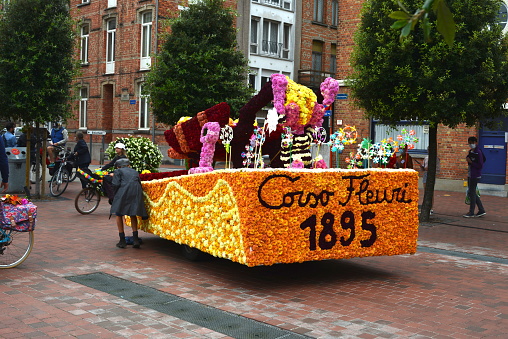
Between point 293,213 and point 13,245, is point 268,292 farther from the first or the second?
point 13,245

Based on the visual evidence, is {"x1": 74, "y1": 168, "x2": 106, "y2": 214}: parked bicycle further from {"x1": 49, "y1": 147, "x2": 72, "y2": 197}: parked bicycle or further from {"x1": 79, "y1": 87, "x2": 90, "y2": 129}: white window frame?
{"x1": 79, "y1": 87, "x2": 90, "y2": 129}: white window frame

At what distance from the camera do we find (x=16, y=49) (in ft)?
46.6

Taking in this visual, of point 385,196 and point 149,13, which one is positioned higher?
point 149,13

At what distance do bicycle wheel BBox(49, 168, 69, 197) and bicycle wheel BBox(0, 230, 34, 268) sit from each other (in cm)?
839

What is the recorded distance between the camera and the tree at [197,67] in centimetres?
1795

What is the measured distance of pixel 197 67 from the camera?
58.7ft

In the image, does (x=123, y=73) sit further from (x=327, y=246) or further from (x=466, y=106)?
(x=327, y=246)

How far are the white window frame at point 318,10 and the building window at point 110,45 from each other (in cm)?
1357

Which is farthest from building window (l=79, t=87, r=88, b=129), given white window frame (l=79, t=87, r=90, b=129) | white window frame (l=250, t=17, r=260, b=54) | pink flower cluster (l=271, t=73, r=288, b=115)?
pink flower cluster (l=271, t=73, r=288, b=115)

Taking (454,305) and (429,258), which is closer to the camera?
(454,305)

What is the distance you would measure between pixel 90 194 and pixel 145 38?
21311mm

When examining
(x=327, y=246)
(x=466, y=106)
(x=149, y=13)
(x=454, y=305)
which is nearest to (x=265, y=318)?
(x=327, y=246)

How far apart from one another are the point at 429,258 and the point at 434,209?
22.7 feet

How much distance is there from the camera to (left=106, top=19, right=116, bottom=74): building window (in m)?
34.8
